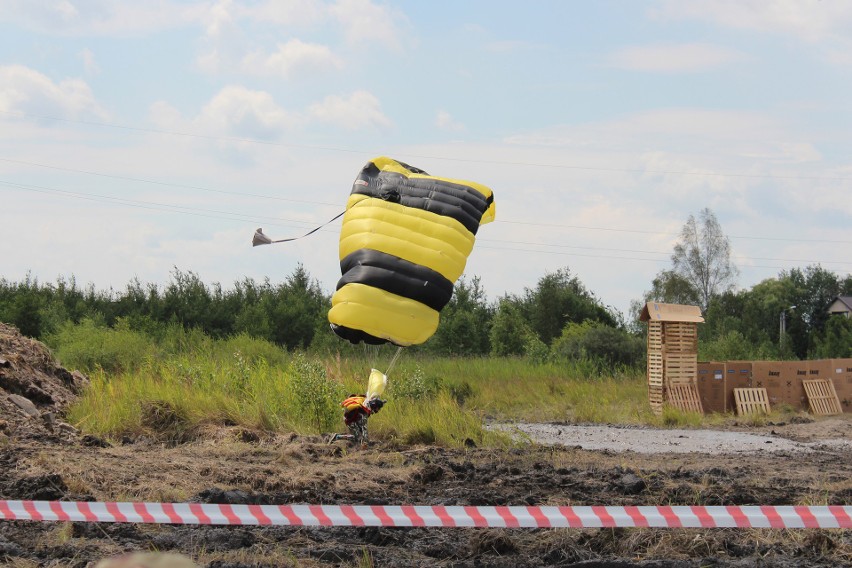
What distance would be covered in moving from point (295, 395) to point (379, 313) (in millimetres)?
5876

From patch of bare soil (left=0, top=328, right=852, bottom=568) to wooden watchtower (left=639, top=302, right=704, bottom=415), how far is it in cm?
475

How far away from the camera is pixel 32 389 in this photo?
14.1 meters

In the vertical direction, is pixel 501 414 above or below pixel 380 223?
below

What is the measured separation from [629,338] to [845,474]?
16946 millimetres

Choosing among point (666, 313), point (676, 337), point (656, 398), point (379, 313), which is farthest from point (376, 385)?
point (676, 337)

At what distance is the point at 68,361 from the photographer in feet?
65.1

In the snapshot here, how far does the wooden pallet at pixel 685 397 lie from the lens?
18.7m

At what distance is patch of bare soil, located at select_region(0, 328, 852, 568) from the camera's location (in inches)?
240

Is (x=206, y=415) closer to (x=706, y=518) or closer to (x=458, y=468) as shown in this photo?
(x=458, y=468)

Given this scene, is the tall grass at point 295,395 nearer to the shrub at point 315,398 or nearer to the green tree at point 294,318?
the shrub at point 315,398

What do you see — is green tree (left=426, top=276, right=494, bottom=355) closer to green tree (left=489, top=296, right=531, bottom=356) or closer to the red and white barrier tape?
green tree (left=489, top=296, right=531, bottom=356)

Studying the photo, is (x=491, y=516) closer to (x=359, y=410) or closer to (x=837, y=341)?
(x=359, y=410)

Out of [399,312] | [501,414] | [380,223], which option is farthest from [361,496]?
[501,414]

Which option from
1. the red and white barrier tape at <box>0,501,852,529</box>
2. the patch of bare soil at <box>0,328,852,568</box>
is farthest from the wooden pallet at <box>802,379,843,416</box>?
the red and white barrier tape at <box>0,501,852,529</box>
